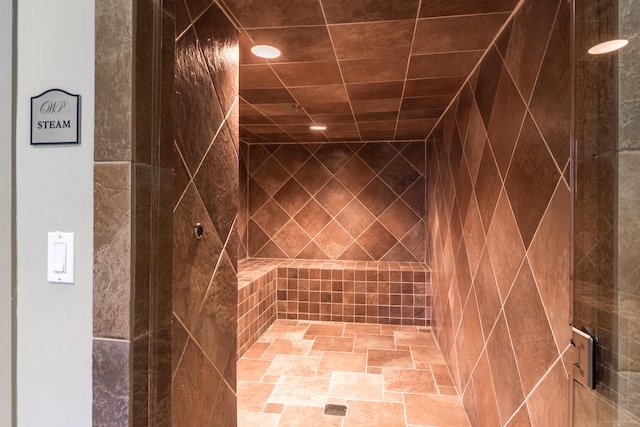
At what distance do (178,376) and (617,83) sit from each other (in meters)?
1.40

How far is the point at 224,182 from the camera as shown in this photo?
141cm

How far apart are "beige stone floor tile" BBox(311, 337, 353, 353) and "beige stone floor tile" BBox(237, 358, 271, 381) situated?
0.53 metres

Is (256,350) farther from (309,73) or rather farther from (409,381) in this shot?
(309,73)

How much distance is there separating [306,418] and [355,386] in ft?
1.65

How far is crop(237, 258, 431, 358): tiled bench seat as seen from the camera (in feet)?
11.6

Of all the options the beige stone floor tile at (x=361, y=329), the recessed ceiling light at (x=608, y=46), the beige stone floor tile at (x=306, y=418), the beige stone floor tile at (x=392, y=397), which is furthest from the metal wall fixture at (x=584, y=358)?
the beige stone floor tile at (x=361, y=329)

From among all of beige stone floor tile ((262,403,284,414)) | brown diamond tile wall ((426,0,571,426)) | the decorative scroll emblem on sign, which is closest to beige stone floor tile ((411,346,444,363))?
brown diamond tile wall ((426,0,571,426))

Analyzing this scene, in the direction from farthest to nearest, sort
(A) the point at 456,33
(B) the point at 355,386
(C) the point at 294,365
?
1. (C) the point at 294,365
2. (B) the point at 355,386
3. (A) the point at 456,33

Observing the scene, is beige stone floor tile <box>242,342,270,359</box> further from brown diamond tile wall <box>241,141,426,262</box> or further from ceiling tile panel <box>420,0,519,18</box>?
ceiling tile panel <box>420,0,519,18</box>

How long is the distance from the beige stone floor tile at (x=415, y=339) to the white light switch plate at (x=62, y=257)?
2.94m

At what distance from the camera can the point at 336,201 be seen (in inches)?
163

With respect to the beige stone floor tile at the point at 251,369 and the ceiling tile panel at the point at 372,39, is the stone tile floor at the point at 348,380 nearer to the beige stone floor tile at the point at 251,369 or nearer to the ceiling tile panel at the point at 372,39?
the beige stone floor tile at the point at 251,369

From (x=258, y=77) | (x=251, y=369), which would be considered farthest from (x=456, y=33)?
(x=251, y=369)

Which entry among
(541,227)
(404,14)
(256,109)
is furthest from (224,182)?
(256,109)
